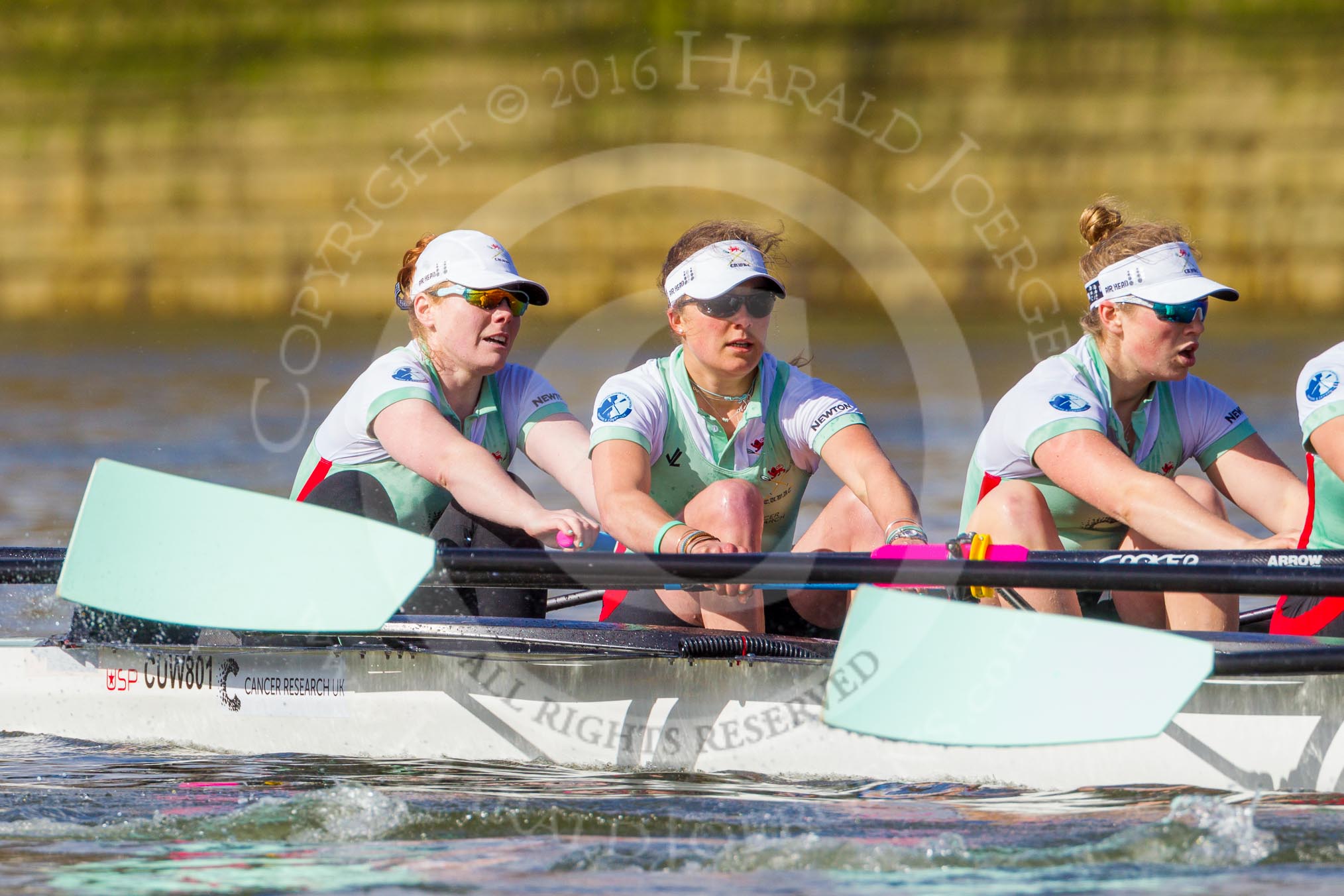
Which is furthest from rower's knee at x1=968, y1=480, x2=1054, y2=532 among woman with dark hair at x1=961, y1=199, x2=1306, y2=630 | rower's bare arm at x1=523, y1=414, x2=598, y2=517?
rower's bare arm at x1=523, y1=414, x2=598, y2=517

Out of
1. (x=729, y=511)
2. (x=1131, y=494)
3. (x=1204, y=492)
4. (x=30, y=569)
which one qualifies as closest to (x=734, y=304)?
(x=729, y=511)

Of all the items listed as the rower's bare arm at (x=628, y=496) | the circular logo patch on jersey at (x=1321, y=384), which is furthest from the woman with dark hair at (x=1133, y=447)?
the rower's bare arm at (x=628, y=496)

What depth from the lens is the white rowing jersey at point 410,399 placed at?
389cm

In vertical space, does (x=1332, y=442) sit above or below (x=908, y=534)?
above

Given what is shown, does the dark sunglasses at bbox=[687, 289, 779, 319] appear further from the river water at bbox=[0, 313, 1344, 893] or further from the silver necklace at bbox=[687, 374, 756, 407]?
the river water at bbox=[0, 313, 1344, 893]

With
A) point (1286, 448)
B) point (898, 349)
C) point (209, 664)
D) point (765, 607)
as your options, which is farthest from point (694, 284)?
point (898, 349)

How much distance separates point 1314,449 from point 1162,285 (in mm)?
508

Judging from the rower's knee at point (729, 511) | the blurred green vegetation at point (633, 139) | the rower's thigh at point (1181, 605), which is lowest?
the rower's thigh at point (1181, 605)

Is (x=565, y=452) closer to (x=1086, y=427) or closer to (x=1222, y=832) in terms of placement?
(x=1086, y=427)

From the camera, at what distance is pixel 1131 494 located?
349 cm

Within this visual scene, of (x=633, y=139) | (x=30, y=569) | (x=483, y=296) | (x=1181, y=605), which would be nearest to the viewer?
(x=1181, y=605)

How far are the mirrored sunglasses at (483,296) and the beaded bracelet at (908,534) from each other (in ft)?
3.57

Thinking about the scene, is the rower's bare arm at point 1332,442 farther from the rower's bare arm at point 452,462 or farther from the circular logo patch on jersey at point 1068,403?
the rower's bare arm at point 452,462

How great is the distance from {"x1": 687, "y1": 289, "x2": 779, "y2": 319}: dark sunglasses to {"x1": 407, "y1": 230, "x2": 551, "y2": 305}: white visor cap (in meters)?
0.48
